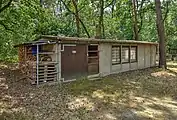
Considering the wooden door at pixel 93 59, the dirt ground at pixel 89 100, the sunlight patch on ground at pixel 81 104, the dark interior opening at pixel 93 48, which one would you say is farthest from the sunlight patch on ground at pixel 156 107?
the dark interior opening at pixel 93 48

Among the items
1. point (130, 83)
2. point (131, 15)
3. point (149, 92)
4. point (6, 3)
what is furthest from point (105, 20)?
point (149, 92)

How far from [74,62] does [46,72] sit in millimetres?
1654

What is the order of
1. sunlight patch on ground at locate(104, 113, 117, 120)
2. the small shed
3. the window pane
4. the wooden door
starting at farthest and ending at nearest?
the window pane, the wooden door, the small shed, sunlight patch on ground at locate(104, 113, 117, 120)

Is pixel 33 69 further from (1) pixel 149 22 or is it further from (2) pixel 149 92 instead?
(1) pixel 149 22

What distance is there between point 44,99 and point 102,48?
6183 mm

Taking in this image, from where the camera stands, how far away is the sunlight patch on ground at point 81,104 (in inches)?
272

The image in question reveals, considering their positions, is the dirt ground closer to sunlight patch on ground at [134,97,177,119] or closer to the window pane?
sunlight patch on ground at [134,97,177,119]

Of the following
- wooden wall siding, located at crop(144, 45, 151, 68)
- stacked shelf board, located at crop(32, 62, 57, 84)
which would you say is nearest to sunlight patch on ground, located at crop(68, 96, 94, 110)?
stacked shelf board, located at crop(32, 62, 57, 84)

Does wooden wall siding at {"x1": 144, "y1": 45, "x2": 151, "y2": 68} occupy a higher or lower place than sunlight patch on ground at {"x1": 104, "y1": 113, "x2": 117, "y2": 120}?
higher

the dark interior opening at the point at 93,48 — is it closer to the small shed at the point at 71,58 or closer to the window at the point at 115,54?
the small shed at the point at 71,58

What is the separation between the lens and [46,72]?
10242 millimetres

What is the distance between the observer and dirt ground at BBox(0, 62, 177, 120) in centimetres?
617

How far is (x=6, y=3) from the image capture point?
43.8ft

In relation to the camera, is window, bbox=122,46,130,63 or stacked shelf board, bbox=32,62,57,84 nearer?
stacked shelf board, bbox=32,62,57,84
